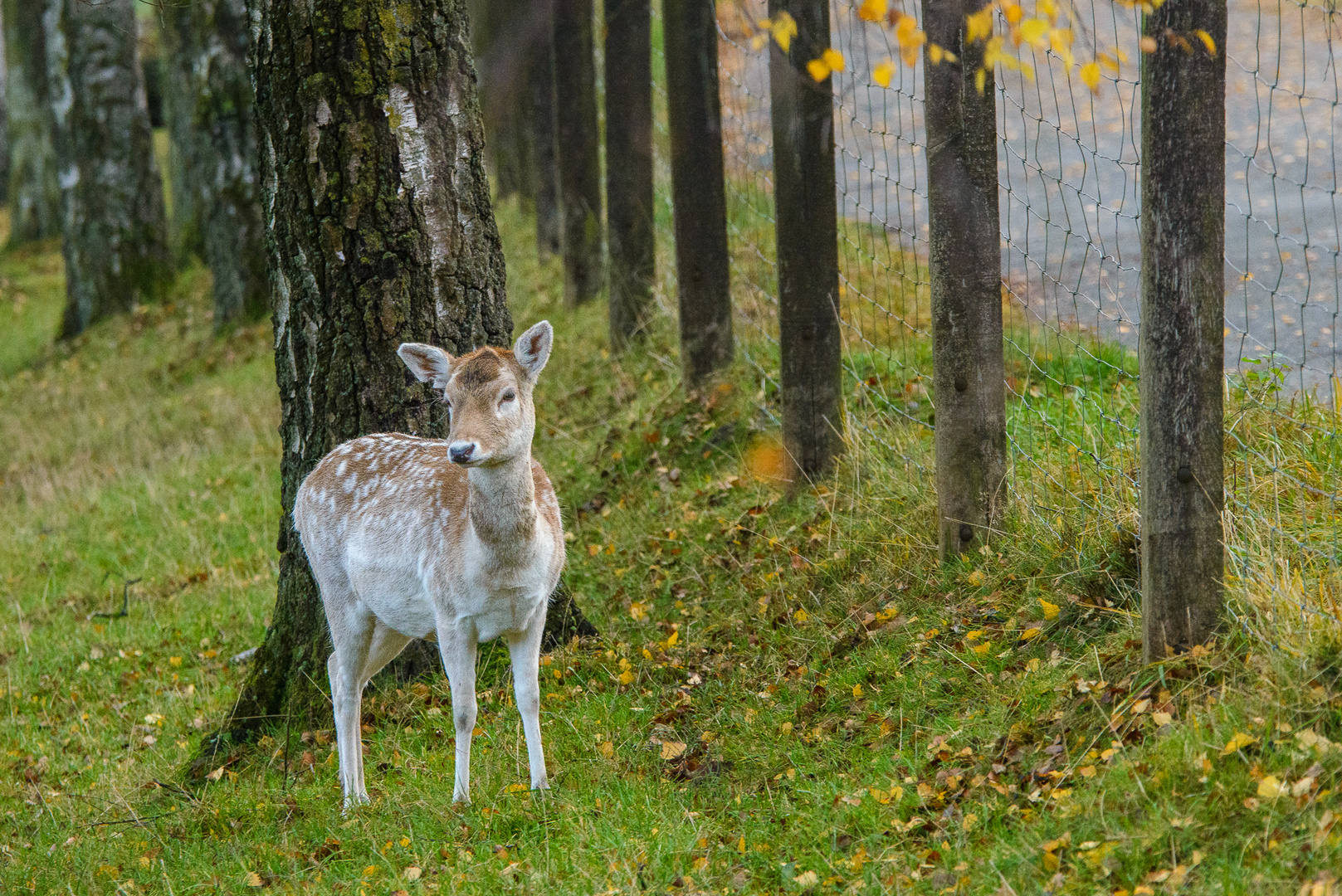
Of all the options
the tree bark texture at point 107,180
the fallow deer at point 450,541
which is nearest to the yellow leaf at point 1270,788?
the fallow deer at point 450,541

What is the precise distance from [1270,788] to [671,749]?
7.18ft

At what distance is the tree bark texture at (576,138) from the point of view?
1088 cm

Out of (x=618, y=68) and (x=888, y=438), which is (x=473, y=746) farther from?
(x=618, y=68)

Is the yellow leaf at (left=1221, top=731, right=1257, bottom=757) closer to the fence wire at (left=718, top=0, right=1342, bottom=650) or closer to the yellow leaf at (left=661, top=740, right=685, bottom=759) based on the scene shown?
the fence wire at (left=718, top=0, right=1342, bottom=650)

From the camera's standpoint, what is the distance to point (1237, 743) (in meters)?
3.47

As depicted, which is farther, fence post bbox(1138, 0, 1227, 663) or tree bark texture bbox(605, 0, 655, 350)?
tree bark texture bbox(605, 0, 655, 350)

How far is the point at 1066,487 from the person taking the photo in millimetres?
5016

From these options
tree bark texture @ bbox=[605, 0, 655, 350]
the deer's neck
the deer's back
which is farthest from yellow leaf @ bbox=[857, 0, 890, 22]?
tree bark texture @ bbox=[605, 0, 655, 350]

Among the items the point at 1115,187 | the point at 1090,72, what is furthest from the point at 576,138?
the point at 1090,72

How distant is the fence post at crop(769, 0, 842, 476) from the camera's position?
6055 mm

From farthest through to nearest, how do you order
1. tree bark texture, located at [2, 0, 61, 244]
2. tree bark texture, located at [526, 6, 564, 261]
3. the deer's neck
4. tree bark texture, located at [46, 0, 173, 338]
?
1. tree bark texture, located at [2, 0, 61, 244]
2. tree bark texture, located at [46, 0, 173, 338]
3. tree bark texture, located at [526, 6, 564, 261]
4. the deer's neck

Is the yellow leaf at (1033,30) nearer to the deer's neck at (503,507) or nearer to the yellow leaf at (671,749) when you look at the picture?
the deer's neck at (503,507)

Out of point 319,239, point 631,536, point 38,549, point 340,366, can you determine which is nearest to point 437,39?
point 319,239

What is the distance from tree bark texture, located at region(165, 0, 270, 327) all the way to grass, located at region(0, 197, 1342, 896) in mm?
6855
